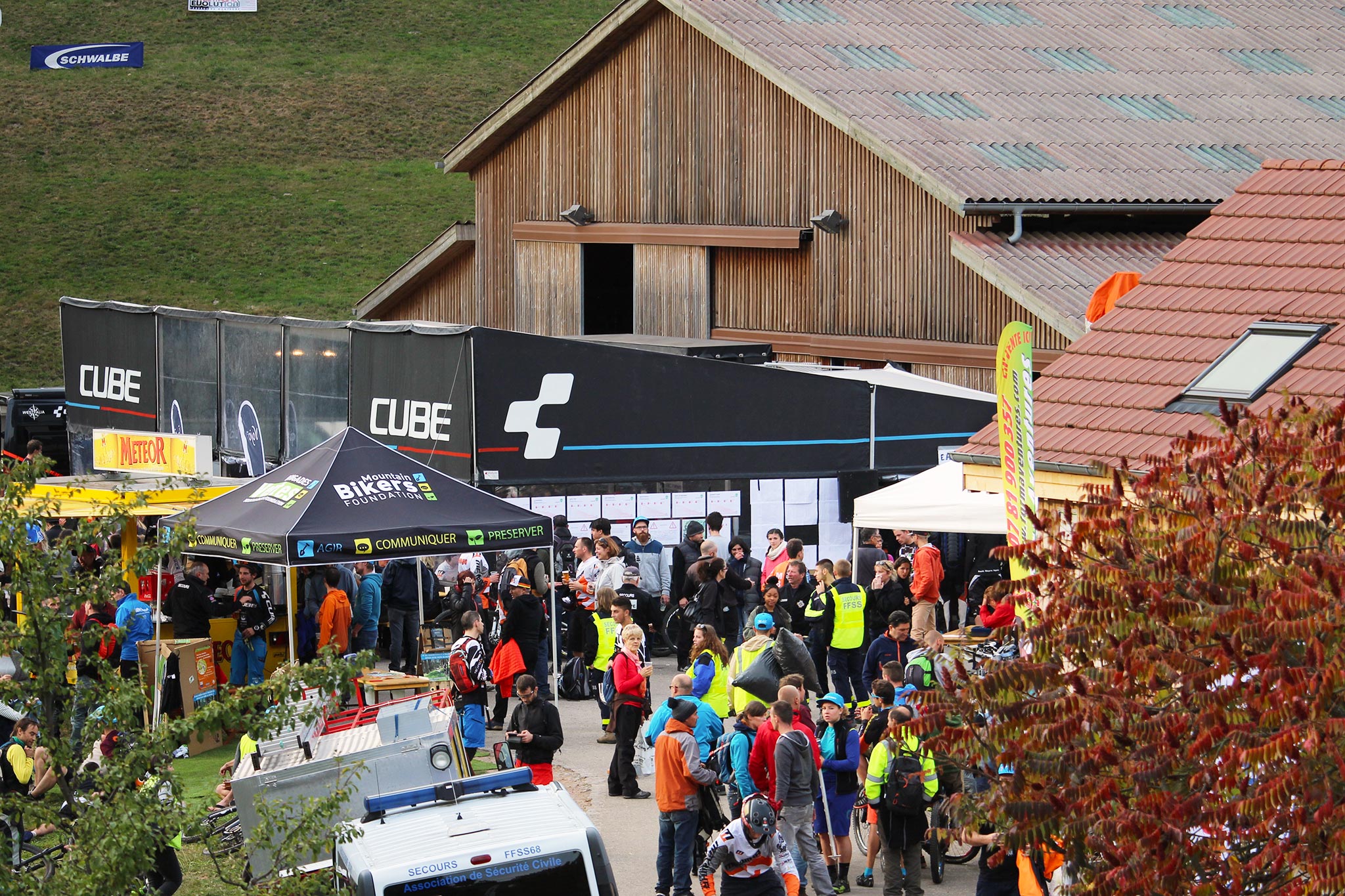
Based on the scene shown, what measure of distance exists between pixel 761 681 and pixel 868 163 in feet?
49.5

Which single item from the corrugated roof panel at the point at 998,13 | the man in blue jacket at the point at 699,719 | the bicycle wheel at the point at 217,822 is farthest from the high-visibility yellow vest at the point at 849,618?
the corrugated roof panel at the point at 998,13

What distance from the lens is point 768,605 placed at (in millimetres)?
16500

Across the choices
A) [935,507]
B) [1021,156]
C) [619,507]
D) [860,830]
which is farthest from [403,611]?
[1021,156]

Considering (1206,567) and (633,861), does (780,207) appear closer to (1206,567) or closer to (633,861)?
(633,861)

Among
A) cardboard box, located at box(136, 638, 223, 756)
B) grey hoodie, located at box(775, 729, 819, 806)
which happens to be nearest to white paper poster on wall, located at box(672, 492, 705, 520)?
cardboard box, located at box(136, 638, 223, 756)

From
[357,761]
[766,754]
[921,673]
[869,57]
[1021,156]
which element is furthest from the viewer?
[869,57]

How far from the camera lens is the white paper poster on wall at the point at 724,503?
22.5 m

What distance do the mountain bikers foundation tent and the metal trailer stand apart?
292 cm

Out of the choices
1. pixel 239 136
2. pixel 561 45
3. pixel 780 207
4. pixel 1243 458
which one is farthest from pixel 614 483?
pixel 561 45

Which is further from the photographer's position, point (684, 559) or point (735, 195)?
point (735, 195)

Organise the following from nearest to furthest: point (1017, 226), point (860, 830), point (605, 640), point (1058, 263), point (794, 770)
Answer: point (794, 770) → point (860, 830) → point (605, 640) → point (1058, 263) → point (1017, 226)

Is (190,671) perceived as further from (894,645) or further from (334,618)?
(894,645)

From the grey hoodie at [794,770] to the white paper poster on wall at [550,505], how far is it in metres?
10.4

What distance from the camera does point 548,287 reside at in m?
32.0
